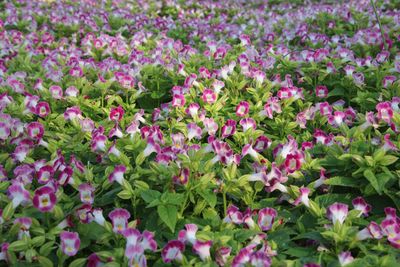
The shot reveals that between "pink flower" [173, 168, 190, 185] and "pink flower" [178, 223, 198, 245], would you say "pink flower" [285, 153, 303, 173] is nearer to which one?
"pink flower" [173, 168, 190, 185]

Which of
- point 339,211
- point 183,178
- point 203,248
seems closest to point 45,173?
point 183,178

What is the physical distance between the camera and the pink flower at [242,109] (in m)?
3.23

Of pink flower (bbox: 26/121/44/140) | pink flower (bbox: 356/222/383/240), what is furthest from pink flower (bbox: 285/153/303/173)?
pink flower (bbox: 26/121/44/140)

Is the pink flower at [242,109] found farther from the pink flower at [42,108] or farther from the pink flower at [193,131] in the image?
the pink flower at [42,108]

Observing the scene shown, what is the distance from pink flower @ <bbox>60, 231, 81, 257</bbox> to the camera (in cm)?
207

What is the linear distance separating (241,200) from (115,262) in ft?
2.88

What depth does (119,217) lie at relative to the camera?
85.0 inches

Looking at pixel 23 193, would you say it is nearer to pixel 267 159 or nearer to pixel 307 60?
pixel 267 159

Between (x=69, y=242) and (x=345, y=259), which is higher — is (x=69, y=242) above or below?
below

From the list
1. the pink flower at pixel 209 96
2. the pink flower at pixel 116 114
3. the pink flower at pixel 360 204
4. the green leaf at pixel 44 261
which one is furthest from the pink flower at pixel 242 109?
the green leaf at pixel 44 261

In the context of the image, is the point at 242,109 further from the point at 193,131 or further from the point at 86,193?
the point at 86,193

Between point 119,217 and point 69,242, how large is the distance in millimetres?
250

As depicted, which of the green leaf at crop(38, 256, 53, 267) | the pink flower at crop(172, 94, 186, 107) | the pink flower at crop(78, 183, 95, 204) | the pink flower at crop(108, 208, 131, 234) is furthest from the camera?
the pink flower at crop(172, 94, 186, 107)

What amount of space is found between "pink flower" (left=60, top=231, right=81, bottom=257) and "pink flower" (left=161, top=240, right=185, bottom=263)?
1.37 feet
